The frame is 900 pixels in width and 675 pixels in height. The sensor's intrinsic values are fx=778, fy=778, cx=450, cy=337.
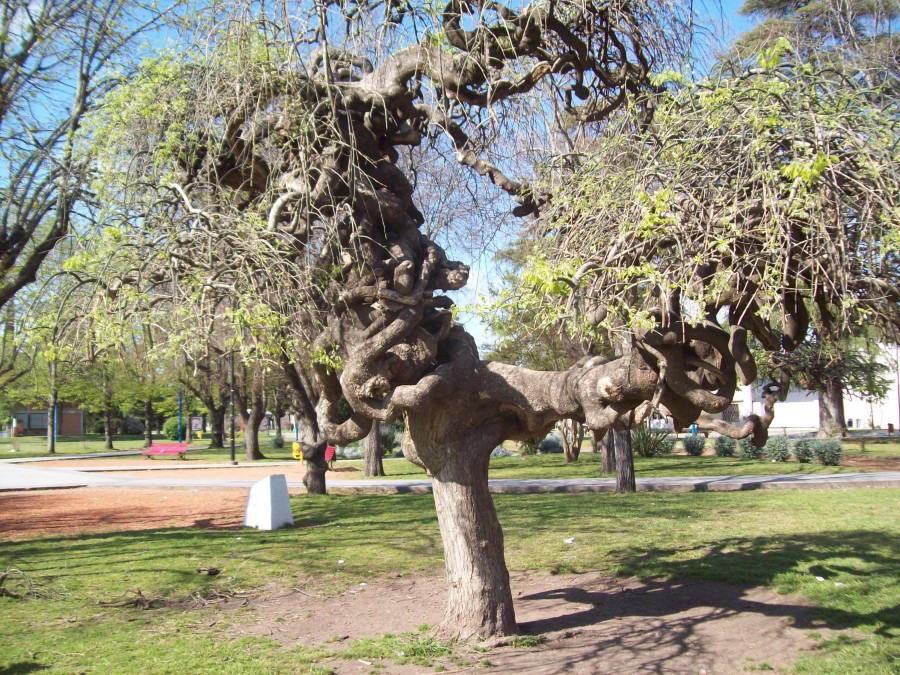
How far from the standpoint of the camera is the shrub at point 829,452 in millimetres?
21344

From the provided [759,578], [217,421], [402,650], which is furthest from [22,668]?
[217,421]

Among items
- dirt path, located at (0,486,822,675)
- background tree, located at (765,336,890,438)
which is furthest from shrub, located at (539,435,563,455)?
dirt path, located at (0,486,822,675)

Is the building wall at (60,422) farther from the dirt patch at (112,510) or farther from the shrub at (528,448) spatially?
the dirt patch at (112,510)

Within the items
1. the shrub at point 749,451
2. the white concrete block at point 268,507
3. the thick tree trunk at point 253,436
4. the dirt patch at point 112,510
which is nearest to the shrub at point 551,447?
the shrub at point 749,451

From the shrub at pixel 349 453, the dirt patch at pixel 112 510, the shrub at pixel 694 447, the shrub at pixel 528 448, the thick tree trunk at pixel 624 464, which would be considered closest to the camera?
the dirt patch at pixel 112 510

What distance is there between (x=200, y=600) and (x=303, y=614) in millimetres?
1264

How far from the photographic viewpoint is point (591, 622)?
756cm

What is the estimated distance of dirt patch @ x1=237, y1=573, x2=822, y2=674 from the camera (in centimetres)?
635

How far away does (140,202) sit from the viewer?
256 inches

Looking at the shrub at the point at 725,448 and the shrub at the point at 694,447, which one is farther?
the shrub at the point at 694,447

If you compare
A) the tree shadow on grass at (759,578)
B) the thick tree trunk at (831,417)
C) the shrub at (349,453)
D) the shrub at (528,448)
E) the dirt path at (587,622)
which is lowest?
the dirt path at (587,622)

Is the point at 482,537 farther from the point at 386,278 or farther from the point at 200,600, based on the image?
the point at 200,600

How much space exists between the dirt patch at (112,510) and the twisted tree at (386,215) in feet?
23.8

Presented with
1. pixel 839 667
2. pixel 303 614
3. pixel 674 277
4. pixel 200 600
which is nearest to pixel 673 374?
pixel 674 277
